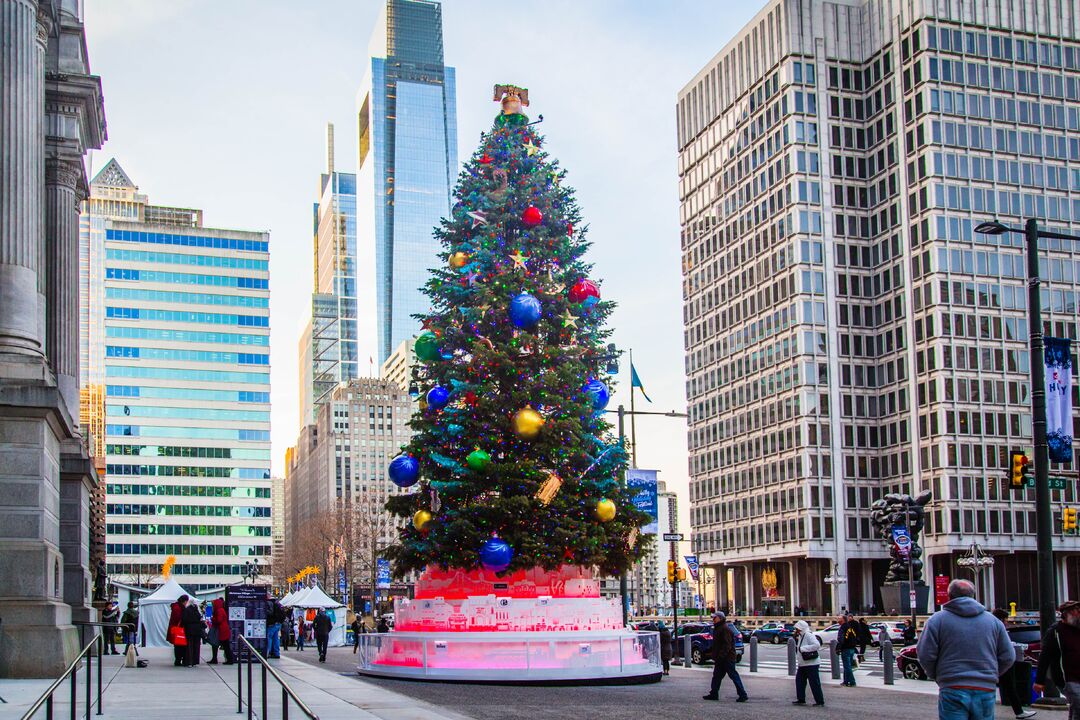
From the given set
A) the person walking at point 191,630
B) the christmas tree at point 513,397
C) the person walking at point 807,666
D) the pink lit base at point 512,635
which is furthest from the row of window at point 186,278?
the person walking at point 807,666

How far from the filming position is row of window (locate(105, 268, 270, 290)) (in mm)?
154125

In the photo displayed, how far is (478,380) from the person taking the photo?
3180 centimetres

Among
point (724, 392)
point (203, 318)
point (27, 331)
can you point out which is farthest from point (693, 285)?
point (27, 331)

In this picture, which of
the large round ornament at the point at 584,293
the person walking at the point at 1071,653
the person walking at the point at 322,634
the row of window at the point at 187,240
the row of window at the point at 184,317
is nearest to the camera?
the person walking at the point at 1071,653

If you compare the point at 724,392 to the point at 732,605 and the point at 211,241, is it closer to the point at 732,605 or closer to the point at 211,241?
the point at 732,605

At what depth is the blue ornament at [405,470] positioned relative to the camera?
31.8m

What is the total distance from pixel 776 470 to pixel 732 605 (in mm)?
19235

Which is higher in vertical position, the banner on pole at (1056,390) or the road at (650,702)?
the banner on pole at (1056,390)

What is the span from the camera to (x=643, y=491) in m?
33.8

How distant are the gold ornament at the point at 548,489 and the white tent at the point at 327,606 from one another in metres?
33.3

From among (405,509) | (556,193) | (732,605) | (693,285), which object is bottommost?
(732,605)

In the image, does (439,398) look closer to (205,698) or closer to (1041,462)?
(205,698)

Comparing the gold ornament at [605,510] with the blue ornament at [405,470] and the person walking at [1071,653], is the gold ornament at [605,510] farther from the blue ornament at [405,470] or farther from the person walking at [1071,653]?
the person walking at [1071,653]

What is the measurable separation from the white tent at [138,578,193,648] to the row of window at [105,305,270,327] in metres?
111
